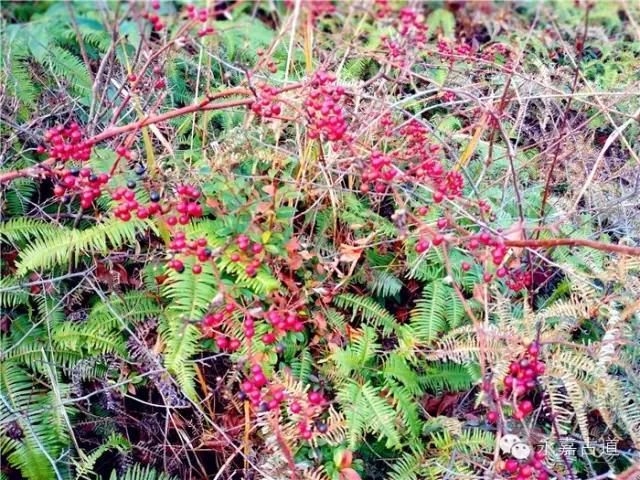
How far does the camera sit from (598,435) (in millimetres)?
2182

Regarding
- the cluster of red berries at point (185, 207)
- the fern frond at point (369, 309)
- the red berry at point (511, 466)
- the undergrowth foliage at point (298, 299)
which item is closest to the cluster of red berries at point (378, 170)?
the undergrowth foliage at point (298, 299)

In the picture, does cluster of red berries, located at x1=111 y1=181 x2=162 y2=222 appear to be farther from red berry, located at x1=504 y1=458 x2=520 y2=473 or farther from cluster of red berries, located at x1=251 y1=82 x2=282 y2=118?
red berry, located at x1=504 y1=458 x2=520 y2=473

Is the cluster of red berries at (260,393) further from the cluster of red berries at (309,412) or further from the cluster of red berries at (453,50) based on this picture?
the cluster of red berries at (453,50)

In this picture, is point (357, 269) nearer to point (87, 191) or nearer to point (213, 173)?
point (213, 173)

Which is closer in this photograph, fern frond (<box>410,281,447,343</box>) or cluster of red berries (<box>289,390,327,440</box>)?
cluster of red berries (<box>289,390,327,440</box>)

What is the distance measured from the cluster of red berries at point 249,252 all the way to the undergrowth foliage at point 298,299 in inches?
0.4

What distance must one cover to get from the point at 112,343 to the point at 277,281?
655mm

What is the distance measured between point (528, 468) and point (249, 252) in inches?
44.9

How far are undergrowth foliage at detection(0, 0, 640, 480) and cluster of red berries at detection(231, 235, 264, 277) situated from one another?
0.01 m

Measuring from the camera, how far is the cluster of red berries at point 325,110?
1.99 metres

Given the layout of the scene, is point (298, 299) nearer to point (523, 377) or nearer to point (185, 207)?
point (185, 207)

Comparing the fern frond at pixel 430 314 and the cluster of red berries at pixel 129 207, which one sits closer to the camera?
the cluster of red berries at pixel 129 207

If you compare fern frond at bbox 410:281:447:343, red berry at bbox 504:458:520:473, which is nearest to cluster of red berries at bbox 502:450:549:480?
red berry at bbox 504:458:520:473

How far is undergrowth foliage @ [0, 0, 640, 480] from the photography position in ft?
6.61
